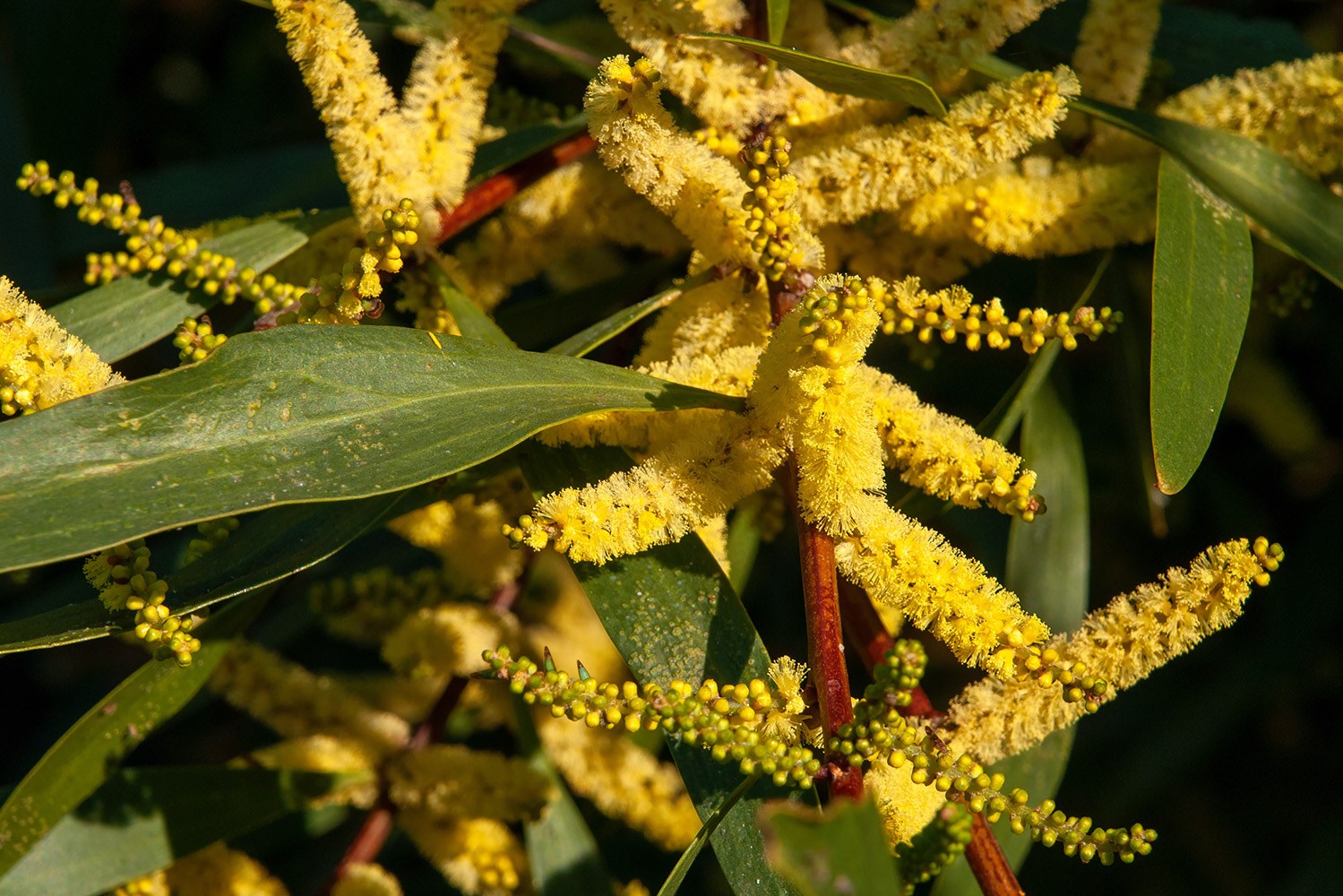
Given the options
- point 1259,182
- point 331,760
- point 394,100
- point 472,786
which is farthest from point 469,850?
point 1259,182

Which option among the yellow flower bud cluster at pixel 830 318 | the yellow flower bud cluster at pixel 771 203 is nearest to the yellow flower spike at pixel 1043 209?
the yellow flower bud cluster at pixel 771 203

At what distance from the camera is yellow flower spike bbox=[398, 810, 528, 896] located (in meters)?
1.87

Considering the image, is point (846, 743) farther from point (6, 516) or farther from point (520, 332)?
point (520, 332)

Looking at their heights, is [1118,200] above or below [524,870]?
above

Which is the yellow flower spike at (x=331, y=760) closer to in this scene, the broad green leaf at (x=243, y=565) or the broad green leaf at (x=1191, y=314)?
the broad green leaf at (x=243, y=565)

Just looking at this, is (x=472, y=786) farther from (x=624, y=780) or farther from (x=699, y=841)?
(x=699, y=841)

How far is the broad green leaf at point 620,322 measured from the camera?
1384 millimetres

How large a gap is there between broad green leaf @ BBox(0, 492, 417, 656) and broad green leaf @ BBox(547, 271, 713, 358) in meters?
0.27

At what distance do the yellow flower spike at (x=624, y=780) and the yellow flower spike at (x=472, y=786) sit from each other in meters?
0.15

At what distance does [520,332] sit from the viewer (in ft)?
6.02

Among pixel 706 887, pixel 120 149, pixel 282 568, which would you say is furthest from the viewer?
pixel 120 149

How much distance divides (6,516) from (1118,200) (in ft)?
4.36

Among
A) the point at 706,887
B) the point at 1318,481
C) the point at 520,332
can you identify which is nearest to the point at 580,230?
the point at 520,332

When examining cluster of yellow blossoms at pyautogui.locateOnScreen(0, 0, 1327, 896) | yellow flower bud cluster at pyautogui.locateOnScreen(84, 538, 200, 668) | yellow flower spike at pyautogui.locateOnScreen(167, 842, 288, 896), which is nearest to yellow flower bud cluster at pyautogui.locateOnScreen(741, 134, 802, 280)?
cluster of yellow blossoms at pyautogui.locateOnScreen(0, 0, 1327, 896)
